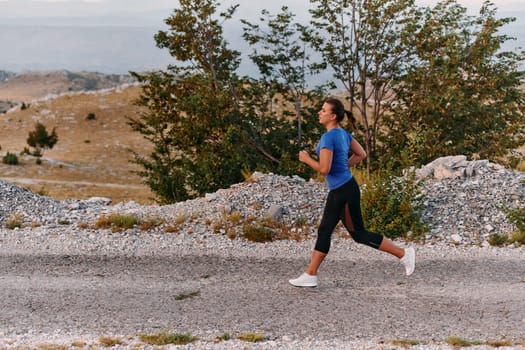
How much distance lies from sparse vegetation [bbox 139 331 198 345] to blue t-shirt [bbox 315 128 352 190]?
2640 mm

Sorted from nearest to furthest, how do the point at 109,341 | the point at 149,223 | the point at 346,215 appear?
the point at 109,341 → the point at 346,215 → the point at 149,223

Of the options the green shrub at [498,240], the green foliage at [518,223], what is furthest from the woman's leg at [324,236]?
the green foliage at [518,223]

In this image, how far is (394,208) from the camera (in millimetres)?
9891

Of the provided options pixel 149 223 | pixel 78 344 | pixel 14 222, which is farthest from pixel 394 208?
pixel 14 222

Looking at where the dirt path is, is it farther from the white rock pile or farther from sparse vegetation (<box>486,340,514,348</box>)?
the white rock pile

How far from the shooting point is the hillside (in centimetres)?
3183

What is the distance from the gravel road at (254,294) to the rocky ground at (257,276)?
1.0 inches

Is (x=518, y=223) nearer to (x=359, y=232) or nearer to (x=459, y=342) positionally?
(x=359, y=232)

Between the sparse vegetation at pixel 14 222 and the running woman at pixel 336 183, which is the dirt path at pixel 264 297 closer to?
the running woman at pixel 336 183

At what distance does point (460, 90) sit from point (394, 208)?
7396 millimetres

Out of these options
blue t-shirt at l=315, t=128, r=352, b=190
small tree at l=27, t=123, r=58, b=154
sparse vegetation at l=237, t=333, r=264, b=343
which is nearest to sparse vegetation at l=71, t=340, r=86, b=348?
sparse vegetation at l=237, t=333, r=264, b=343

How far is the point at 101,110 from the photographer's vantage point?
207ft

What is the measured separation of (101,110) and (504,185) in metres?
57.9

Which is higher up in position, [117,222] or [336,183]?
[336,183]
